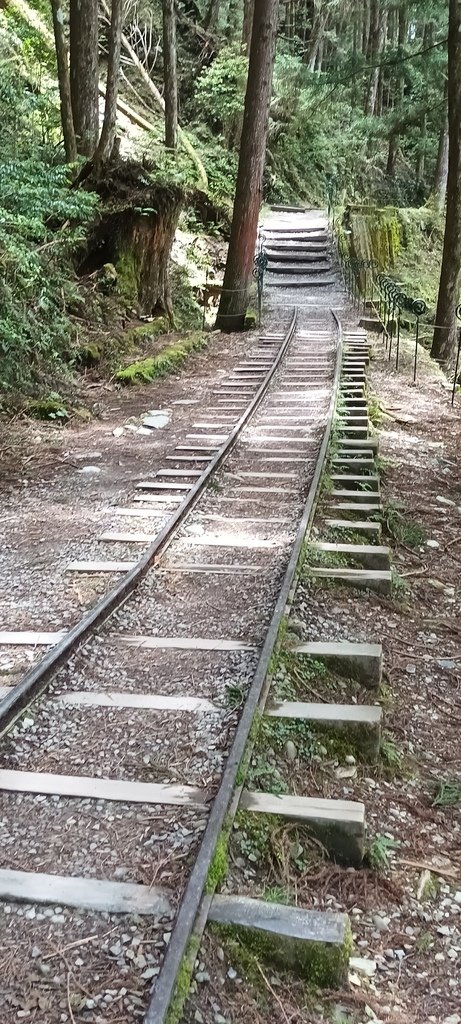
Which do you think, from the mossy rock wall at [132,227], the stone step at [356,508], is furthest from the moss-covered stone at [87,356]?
the stone step at [356,508]

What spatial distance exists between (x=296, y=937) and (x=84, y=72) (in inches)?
602

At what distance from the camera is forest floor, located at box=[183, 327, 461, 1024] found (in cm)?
232

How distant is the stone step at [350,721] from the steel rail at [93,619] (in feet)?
3.60

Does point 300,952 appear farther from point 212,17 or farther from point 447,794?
point 212,17

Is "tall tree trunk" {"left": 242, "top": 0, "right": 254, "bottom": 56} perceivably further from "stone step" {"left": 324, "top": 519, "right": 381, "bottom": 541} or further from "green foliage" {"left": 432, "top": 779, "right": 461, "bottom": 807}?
"green foliage" {"left": 432, "top": 779, "right": 461, "bottom": 807}

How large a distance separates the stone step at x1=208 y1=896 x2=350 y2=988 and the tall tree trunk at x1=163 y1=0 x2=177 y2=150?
21.7 meters

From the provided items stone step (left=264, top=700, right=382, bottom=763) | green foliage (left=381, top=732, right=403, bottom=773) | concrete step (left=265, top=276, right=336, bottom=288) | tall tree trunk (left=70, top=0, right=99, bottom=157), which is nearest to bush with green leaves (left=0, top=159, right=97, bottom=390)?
tall tree trunk (left=70, top=0, right=99, bottom=157)

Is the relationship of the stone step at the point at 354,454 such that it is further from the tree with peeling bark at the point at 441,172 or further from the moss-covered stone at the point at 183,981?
the tree with peeling bark at the point at 441,172

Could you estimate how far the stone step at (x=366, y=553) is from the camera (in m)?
5.61

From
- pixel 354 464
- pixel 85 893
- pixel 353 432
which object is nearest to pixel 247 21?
pixel 353 432

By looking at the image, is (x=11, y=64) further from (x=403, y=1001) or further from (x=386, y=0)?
(x=403, y=1001)

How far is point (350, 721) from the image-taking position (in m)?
3.58

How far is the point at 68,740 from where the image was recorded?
3.52m

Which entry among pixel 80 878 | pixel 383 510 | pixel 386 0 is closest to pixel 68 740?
pixel 80 878
